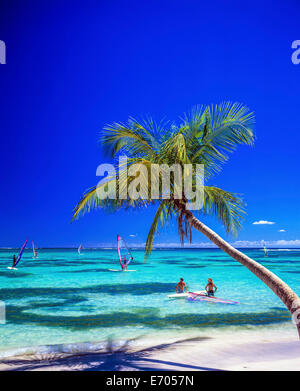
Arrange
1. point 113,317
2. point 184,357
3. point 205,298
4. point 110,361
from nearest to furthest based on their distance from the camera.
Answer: point 184,357
point 110,361
point 113,317
point 205,298

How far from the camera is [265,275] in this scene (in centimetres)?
459

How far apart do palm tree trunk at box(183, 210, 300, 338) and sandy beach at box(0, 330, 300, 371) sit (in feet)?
10.2

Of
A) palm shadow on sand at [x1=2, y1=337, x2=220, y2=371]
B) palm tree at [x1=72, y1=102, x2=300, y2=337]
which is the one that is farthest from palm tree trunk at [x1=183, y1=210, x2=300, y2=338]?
palm shadow on sand at [x1=2, y1=337, x2=220, y2=371]

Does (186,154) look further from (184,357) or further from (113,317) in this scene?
(113,317)

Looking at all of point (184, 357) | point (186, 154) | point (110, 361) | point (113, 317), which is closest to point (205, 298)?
point (113, 317)

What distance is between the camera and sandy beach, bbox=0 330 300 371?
7156 mm

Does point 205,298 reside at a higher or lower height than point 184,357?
lower

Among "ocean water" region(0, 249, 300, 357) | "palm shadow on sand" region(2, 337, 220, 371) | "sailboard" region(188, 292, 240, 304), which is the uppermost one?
"palm shadow on sand" region(2, 337, 220, 371)

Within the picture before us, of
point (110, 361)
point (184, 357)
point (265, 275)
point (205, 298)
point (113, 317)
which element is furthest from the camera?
point (205, 298)

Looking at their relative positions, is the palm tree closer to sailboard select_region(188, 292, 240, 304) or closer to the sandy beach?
the sandy beach

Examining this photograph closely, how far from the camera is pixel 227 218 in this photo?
6.33 meters

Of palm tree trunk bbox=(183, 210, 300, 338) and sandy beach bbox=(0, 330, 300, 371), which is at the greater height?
palm tree trunk bbox=(183, 210, 300, 338)

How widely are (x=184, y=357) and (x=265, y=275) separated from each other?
446 cm
